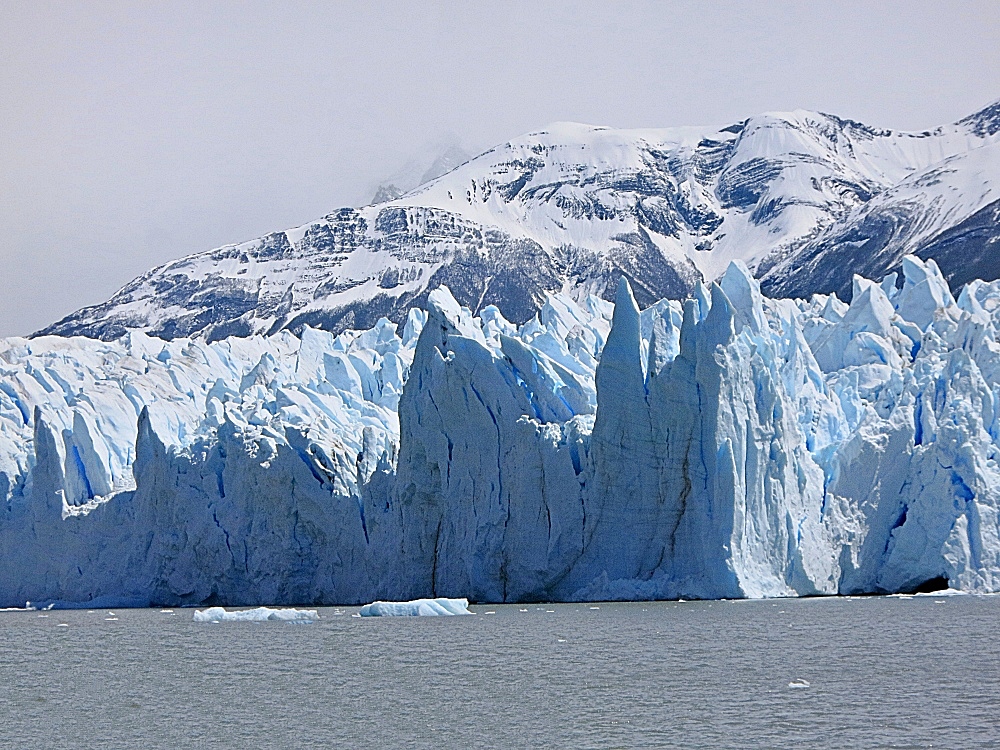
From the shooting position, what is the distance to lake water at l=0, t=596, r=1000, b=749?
612 inches

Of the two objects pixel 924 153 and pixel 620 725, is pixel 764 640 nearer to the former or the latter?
pixel 620 725

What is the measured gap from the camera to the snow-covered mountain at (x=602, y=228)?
102 meters

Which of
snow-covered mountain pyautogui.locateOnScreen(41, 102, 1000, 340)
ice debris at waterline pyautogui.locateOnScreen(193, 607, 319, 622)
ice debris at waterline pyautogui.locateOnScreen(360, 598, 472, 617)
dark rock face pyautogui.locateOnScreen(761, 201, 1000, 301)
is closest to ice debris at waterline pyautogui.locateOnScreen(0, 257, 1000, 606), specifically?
ice debris at waterline pyautogui.locateOnScreen(360, 598, 472, 617)

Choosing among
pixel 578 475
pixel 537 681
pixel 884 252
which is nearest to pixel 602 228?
pixel 884 252

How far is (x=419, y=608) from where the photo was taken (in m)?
28.7

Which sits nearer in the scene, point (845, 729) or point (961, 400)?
point (845, 729)

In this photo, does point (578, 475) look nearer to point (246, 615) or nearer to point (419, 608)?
point (419, 608)

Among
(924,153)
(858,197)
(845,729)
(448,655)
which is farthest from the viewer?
(924,153)

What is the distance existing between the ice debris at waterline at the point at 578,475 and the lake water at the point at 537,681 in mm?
1324

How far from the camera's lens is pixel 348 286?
114 m

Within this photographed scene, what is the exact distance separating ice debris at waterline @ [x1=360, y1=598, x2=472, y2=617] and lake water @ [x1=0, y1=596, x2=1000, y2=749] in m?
0.50

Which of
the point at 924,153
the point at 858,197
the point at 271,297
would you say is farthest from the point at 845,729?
the point at 924,153

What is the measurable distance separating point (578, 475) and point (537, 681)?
10.3 m

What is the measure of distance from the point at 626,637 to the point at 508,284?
282 ft
